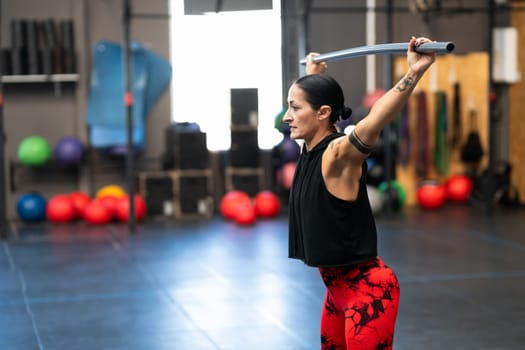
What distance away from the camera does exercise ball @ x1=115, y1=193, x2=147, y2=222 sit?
807 centimetres

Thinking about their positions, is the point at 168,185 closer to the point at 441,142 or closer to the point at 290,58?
the point at 290,58

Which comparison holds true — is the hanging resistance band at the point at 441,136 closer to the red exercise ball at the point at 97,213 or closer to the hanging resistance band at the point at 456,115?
the hanging resistance band at the point at 456,115

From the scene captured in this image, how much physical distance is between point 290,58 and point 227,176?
149 centimetres

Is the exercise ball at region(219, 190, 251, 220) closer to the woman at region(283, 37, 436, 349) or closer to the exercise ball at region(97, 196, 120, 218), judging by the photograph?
the exercise ball at region(97, 196, 120, 218)

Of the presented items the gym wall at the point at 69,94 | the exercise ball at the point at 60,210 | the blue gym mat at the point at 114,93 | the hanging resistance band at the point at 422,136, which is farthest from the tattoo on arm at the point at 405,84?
the hanging resistance band at the point at 422,136

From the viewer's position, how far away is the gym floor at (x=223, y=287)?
3.97 m

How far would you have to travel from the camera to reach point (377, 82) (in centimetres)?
969

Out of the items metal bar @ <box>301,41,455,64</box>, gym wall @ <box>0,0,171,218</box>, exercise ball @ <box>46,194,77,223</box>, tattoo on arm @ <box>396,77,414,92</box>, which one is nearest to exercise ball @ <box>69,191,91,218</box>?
exercise ball @ <box>46,194,77,223</box>

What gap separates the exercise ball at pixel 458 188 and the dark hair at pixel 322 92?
289 inches

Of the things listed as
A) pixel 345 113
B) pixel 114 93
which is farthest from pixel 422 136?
pixel 345 113

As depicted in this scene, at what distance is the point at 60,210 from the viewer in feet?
26.8

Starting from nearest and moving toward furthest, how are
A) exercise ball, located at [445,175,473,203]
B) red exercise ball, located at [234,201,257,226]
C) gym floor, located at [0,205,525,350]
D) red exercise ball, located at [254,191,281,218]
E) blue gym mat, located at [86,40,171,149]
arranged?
gym floor, located at [0,205,525,350] < red exercise ball, located at [234,201,257,226] < red exercise ball, located at [254,191,281,218] < blue gym mat, located at [86,40,171,149] < exercise ball, located at [445,175,473,203]

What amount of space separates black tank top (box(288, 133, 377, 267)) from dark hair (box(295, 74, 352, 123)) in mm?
84

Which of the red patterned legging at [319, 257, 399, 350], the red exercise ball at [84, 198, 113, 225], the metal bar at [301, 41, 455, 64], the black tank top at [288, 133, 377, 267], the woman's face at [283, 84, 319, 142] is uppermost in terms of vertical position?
the metal bar at [301, 41, 455, 64]
